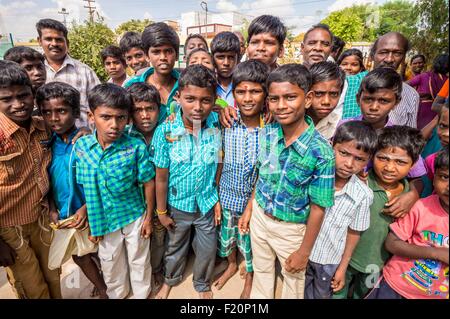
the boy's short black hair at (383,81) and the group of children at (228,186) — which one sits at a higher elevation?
the boy's short black hair at (383,81)

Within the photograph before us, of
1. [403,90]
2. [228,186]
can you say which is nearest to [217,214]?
[228,186]

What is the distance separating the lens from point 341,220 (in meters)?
1.74

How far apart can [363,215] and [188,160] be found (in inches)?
50.3

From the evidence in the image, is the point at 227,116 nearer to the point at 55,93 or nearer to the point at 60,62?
the point at 55,93

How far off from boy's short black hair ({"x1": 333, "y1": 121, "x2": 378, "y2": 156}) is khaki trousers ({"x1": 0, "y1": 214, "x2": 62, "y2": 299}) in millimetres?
2270

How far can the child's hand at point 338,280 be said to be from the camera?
1.85 meters

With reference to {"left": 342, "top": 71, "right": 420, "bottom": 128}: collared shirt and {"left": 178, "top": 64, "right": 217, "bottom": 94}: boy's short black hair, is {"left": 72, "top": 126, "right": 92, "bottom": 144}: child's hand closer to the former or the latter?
{"left": 178, "top": 64, "right": 217, "bottom": 94}: boy's short black hair

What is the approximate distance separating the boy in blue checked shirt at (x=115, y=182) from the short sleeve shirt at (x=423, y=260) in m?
1.79

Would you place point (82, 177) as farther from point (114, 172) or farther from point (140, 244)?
point (140, 244)

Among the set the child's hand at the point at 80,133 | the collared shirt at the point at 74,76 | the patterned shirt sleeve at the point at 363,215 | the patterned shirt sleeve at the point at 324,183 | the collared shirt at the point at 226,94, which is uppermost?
the collared shirt at the point at 74,76

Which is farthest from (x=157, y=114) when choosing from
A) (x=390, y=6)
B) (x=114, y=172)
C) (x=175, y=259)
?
(x=390, y=6)

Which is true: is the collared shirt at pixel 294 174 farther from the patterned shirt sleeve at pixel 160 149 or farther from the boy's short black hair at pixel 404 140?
the patterned shirt sleeve at pixel 160 149

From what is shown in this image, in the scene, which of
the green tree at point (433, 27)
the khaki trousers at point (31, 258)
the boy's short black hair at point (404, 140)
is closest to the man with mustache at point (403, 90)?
the green tree at point (433, 27)
